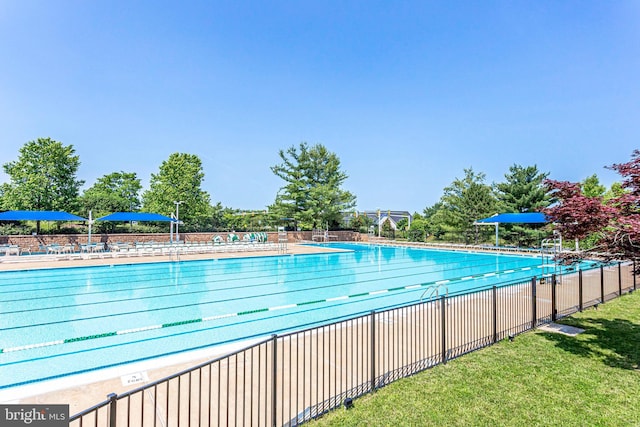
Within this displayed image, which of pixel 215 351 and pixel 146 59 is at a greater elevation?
pixel 146 59

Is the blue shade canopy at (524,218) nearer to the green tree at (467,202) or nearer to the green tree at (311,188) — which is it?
the green tree at (467,202)

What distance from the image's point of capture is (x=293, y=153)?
32562mm

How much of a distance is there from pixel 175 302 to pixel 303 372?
711cm

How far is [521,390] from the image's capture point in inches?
151

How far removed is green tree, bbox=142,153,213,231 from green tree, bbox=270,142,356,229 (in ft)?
23.1

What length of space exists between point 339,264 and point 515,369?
13.5m

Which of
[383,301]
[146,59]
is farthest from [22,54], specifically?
[383,301]

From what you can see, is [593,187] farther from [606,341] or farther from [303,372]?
[303,372]

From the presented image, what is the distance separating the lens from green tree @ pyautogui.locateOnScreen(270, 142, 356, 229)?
31078 mm

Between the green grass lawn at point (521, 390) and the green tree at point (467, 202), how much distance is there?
75.0 feet

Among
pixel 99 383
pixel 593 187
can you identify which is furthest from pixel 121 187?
pixel 593 187

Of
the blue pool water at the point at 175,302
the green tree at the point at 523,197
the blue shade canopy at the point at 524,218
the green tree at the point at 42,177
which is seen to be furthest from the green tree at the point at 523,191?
the green tree at the point at 42,177

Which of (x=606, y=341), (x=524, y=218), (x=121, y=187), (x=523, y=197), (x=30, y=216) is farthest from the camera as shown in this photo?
(x=121, y=187)

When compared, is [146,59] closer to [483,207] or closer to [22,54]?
[22,54]
